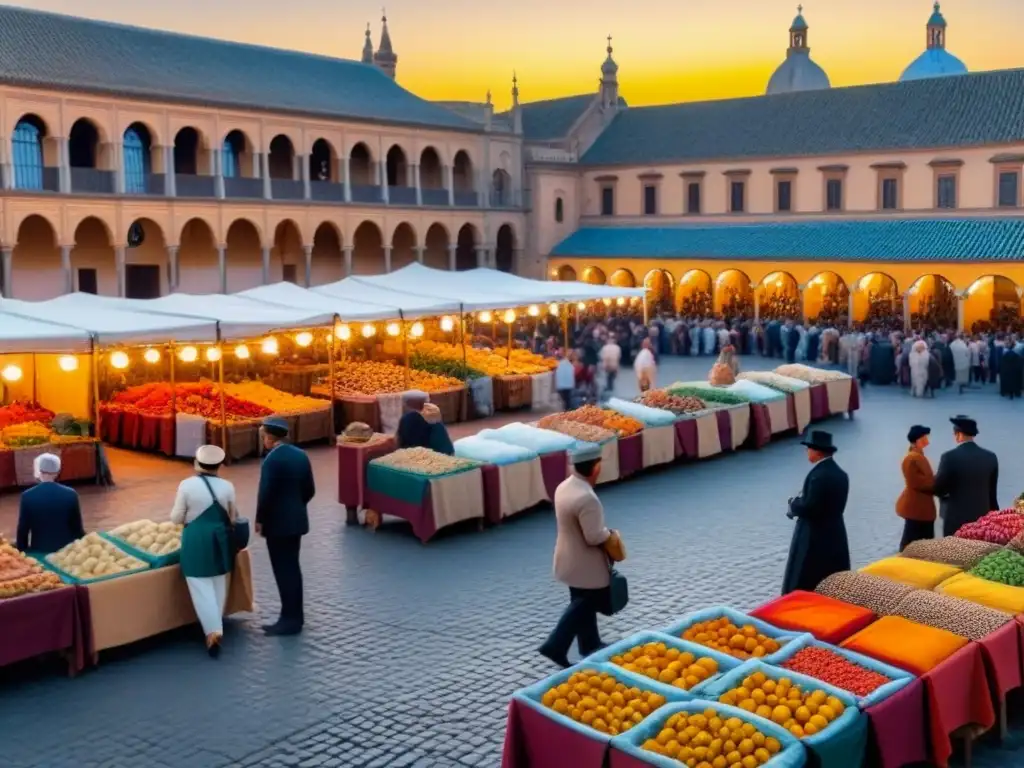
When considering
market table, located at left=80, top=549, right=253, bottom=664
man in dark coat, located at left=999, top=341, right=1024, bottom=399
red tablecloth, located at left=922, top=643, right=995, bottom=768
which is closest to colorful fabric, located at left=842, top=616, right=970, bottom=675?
red tablecloth, located at left=922, top=643, right=995, bottom=768

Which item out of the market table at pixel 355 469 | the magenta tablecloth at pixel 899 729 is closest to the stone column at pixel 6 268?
the market table at pixel 355 469

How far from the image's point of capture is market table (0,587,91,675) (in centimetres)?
854

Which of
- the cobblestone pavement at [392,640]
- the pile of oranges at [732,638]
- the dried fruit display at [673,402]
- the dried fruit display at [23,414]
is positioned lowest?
the cobblestone pavement at [392,640]

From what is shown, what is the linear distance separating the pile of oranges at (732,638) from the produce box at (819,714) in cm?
40

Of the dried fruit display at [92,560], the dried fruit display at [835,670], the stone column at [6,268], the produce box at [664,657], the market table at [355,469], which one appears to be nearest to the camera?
the dried fruit display at [835,670]

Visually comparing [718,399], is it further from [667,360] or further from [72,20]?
[72,20]

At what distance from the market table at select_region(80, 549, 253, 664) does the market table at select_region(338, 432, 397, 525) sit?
367cm

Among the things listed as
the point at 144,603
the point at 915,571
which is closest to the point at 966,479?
the point at 915,571

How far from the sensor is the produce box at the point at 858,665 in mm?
6520

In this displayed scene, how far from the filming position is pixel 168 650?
950cm

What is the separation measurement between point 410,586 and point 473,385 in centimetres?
1105

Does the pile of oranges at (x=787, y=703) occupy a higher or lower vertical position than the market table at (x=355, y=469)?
lower

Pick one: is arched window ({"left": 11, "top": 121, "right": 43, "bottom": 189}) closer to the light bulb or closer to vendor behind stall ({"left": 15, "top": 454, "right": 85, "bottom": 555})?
the light bulb

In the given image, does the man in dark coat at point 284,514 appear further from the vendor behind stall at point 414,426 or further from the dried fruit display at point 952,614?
the dried fruit display at point 952,614
